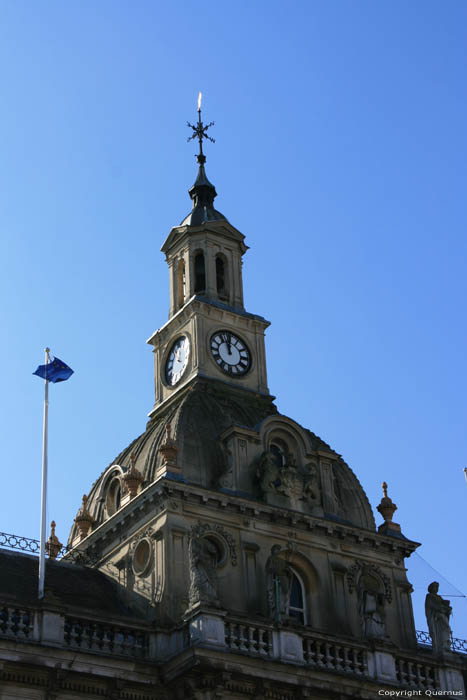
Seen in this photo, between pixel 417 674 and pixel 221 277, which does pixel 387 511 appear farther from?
pixel 221 277

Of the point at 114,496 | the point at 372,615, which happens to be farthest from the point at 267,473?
the point at 372,615

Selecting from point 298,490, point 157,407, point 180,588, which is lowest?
point 180,588

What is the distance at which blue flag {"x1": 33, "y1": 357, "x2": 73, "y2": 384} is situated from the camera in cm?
3994

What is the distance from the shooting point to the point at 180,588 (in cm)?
3891

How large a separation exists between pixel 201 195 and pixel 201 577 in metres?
20.7

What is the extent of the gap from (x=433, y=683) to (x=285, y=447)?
9581 mm

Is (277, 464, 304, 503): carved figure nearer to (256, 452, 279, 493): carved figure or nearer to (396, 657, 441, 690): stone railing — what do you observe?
(256, 452, 279, 493): carved figure

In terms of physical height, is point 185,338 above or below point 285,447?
above

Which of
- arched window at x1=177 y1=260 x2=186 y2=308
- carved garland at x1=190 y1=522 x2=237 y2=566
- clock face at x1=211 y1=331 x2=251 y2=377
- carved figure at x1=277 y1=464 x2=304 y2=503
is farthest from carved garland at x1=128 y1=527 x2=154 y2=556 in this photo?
arched window at x1=177 y1=260 x2=186 y2=308

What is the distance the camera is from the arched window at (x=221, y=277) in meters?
50.7

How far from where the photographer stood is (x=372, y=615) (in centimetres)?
3966

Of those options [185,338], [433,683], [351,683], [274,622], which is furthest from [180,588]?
[185,338]

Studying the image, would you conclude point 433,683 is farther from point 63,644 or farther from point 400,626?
point 63,644

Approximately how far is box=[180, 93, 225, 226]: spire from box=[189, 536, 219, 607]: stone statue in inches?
677
